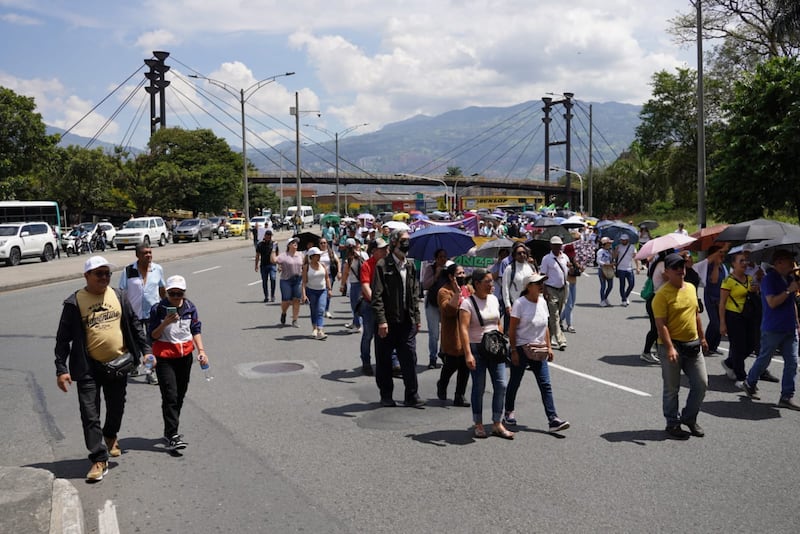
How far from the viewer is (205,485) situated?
18.7ft

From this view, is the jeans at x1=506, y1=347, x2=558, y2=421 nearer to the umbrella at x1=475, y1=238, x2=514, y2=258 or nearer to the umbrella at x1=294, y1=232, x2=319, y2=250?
the umbrella at x1=475, y1=238, x2=514, y2=258

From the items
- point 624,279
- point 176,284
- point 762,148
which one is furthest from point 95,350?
point 762,148

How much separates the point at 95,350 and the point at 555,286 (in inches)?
282

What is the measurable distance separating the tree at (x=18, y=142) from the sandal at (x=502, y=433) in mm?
43150

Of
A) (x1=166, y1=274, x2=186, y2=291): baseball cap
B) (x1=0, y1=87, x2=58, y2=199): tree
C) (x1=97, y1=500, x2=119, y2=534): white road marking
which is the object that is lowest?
(x1=97, y1=500, x2=119, y2=534): white road marking

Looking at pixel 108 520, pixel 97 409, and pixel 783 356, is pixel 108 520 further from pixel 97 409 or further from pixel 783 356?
pixel 783 356

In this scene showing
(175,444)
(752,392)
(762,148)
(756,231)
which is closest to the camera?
(175,444)

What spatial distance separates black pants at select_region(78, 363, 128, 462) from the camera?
230 inches

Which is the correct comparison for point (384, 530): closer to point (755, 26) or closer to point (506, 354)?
point (506, 354)

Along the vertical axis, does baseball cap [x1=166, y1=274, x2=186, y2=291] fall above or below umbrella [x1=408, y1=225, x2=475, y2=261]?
below

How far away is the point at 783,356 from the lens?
787 centimetres

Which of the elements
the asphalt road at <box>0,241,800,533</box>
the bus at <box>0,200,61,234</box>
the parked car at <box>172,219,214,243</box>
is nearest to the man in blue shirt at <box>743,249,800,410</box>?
the asphalt road at <box>0,241,800,533</box>

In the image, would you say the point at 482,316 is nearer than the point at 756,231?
Yes

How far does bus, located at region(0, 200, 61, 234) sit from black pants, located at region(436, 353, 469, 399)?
119 feet
